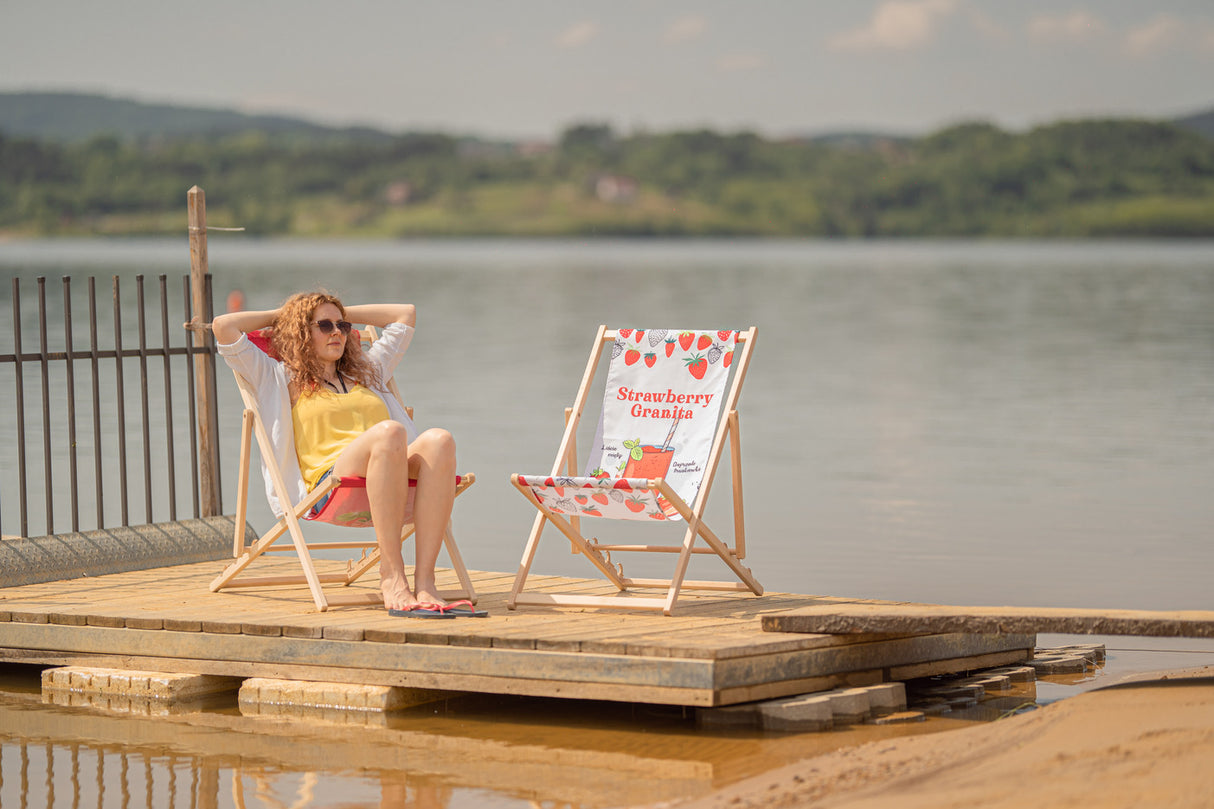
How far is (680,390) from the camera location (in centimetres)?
619

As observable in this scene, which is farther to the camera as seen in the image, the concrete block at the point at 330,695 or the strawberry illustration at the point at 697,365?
the strawberry illustration at the point at 697,365

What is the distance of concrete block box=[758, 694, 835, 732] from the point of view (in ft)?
16.8

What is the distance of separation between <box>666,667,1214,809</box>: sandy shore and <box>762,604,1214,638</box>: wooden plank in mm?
195

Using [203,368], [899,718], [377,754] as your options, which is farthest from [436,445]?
[203,368]

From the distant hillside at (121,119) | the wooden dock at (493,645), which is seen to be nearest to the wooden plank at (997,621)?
the wooden dock at (493,645)

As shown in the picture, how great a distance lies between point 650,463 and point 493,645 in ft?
3.84

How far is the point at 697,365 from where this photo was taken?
6172 millimetres

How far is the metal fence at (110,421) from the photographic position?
265 inches

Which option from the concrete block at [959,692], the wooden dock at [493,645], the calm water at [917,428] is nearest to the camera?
the wooden dock at [493,645]

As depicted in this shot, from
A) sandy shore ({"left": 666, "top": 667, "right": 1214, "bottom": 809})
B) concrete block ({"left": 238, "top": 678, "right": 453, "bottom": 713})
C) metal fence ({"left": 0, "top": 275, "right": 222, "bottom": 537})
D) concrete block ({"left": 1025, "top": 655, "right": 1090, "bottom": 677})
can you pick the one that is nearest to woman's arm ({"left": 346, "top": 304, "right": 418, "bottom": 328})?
metal fence ({"left": 0, "top": 275, "right": 222, "bottom": 537})

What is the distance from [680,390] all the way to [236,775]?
2.18 m

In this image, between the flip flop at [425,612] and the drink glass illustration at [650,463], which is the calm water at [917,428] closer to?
the flip flop at [425,612]

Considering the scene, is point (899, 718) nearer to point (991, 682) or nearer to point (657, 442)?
point (991, 682)

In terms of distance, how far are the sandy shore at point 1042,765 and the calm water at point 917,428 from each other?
1043 millimetres
